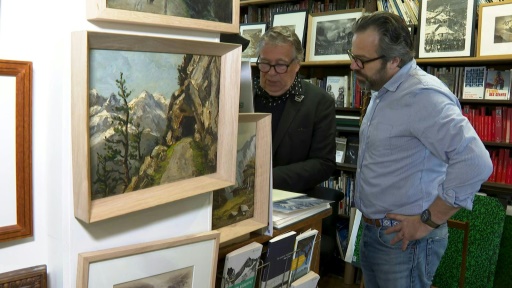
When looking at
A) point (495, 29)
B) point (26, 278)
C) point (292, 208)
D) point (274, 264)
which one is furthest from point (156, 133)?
point (495, 29)

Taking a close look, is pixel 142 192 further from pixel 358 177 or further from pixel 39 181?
pixel 358 177

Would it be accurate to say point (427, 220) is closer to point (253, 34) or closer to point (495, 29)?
point (495, 29)

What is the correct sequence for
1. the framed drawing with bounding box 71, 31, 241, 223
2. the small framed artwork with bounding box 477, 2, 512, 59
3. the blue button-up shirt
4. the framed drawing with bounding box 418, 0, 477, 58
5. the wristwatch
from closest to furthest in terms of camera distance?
the framed drawing with bounding box 71, 31, 241, 223
the blue button-up shirt
the wristwatch
the small framed artwork with bounding box 477, 2, 512, 59
the framed drawing with bounding box 418, 0, 477, 58

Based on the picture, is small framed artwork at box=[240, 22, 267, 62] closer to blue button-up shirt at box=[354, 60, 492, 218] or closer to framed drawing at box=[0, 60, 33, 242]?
blue button-up shirt at box=[354, 60, 492, 218]

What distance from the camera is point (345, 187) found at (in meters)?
3.55

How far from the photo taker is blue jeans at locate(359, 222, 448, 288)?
1605mm

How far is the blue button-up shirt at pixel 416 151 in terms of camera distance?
4.65 feet

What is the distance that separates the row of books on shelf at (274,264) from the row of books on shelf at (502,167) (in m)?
2.23

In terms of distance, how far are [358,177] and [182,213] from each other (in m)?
1.08

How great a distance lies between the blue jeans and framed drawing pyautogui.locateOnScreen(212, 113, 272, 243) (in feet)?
2.42

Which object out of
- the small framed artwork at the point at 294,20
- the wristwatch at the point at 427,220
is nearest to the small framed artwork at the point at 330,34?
the small framed artwork at the point at 294,20

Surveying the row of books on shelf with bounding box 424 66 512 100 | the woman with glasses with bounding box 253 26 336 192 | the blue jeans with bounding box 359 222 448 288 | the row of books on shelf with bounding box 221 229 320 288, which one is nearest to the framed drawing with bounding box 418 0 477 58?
the row of books on shelf with bounding box 424 66 512 100

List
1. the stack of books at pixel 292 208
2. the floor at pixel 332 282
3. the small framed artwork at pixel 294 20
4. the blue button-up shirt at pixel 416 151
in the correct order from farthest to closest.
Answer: the small framed artwork at pixel 294 20 → the floor at pixel 332 282 → the blue button-up shirt at pixel 416 151 → the stack of books at pixel 292 208

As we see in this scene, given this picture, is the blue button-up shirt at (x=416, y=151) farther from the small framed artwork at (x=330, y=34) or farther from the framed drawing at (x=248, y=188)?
the small framed artwork at (x=330, y=34)
